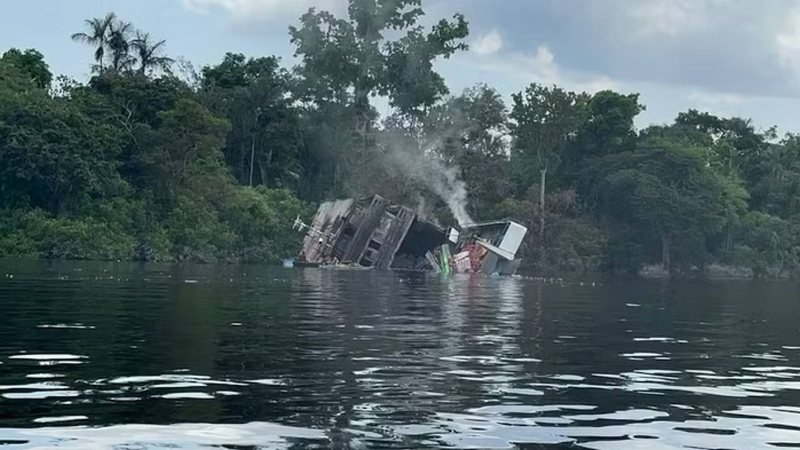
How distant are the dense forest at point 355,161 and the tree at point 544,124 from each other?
0.14m

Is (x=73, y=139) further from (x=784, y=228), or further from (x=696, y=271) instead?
(x=784, y=228)

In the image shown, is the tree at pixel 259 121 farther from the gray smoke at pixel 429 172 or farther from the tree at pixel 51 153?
the tree at pixel 51 153

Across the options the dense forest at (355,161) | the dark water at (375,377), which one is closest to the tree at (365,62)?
the dense forest at (355,161)

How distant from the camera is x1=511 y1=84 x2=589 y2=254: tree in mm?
109438

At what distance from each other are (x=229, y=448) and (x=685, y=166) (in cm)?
9696

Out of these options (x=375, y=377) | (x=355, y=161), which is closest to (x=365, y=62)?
(x=355, y=161)

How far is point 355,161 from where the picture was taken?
96.8 metres

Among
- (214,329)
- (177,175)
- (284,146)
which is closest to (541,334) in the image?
(214,329)

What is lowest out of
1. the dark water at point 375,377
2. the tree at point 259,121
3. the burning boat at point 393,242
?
the dark water at point 375,377

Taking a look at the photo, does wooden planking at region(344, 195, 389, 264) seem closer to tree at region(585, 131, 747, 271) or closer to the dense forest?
the dense forest

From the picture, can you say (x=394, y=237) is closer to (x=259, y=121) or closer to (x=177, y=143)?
(x=177, y=143)

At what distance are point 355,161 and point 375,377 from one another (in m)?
80.9

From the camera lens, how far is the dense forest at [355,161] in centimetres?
7425

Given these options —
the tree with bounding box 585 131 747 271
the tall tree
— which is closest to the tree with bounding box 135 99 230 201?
the tall tree
